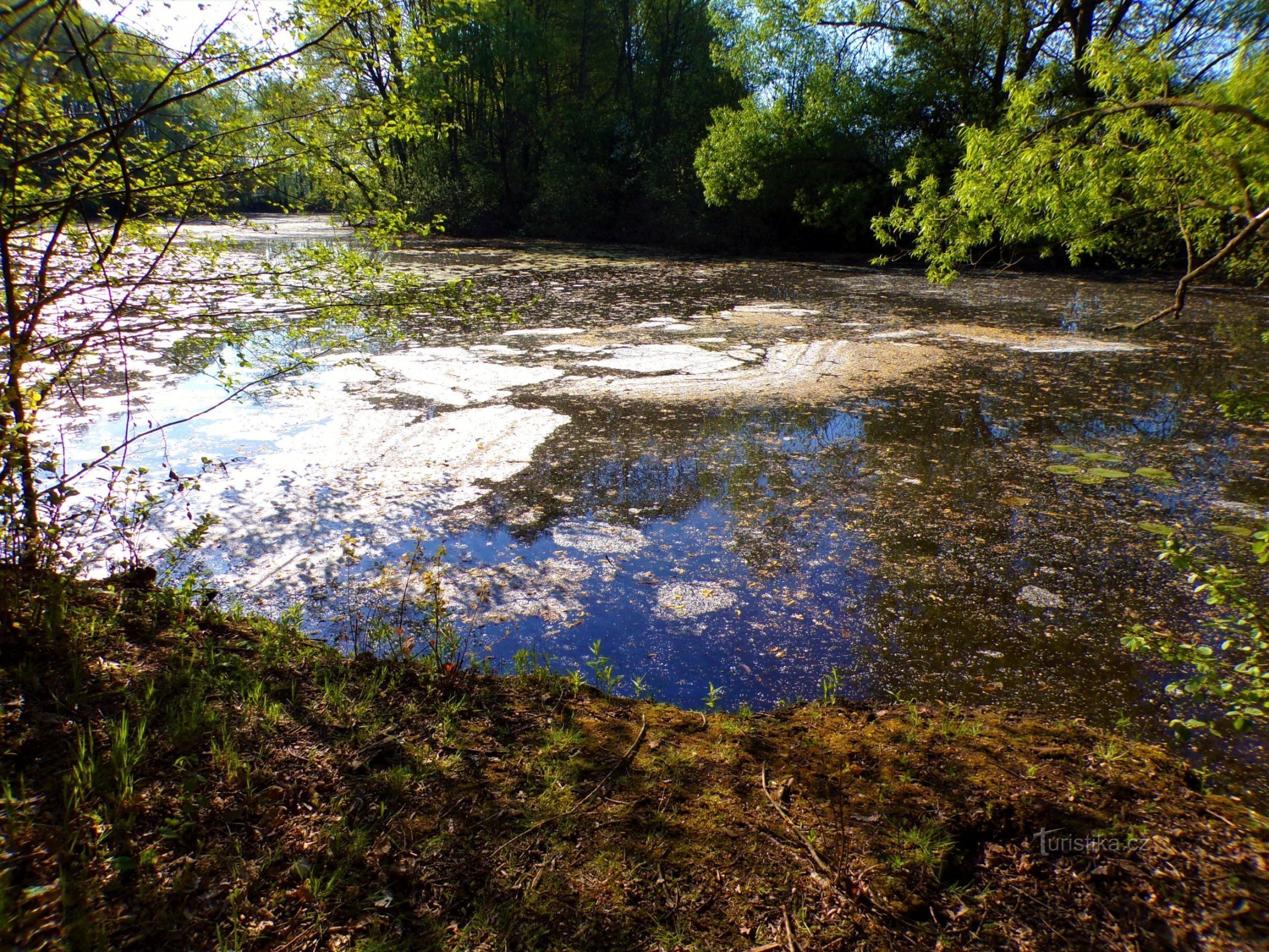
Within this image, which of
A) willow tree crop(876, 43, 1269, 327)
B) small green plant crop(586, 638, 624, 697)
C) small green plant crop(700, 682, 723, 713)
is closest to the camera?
small green plant crop(700, 682, 723, 713)

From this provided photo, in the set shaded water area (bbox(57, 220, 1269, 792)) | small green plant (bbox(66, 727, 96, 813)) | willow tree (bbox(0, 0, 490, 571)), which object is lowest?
shaded water area (bbox(57, 220, 1269, 792))

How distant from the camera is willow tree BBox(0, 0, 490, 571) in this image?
7.04ft

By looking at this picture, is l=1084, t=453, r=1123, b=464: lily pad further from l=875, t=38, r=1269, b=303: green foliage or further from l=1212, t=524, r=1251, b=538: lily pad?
l=875, t=38, r=1269, b=303: green foliage

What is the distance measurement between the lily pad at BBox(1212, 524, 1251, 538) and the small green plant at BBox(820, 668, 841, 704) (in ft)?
9.16

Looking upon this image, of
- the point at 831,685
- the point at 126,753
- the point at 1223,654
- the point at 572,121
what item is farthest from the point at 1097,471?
the point at 572,121

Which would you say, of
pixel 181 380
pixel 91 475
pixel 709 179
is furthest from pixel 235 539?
pixel 709 179

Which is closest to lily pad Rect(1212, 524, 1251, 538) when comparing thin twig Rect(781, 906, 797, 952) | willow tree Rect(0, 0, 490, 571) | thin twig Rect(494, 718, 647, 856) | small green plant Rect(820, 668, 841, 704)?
small green plant Rect(820, 668, 841, 704)

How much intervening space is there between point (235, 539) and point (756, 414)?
170 inches

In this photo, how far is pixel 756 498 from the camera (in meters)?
4.85

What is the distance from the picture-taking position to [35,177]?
2.50 m

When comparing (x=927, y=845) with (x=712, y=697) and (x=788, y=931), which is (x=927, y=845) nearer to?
(x=788, y=931)

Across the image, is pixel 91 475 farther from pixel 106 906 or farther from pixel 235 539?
pixel 106 906

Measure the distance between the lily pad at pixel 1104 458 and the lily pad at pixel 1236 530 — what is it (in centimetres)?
120

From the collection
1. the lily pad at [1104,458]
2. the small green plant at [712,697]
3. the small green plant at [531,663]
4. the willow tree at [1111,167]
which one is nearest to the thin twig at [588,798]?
the small green plant at [712,697]
